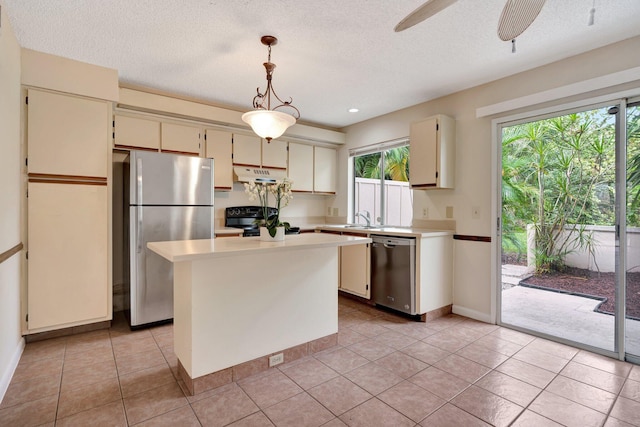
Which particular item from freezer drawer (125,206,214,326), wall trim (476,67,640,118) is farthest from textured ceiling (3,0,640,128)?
freezer drawer (125,206,214,326)

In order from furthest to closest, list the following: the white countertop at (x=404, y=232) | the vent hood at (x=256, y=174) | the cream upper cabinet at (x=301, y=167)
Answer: the cream upper cabinet at (x=301, y=167)
the vent hood at (x=256, y=174)
the white countertop at (x=404, y=232)

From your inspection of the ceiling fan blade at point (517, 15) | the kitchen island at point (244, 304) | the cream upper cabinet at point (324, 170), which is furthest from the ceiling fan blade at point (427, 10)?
the cream upper cabinet at point (324, 170)

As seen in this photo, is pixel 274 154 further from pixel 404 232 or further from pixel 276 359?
pixel 276 359

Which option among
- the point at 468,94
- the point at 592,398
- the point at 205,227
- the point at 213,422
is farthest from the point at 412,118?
the point at 213,422

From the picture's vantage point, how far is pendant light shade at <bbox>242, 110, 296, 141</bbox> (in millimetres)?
2303

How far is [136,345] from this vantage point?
2.68m

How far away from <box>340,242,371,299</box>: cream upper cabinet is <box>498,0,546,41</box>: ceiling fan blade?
97.3 inches

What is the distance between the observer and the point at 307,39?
7.82 feet

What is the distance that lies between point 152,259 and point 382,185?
294 cm

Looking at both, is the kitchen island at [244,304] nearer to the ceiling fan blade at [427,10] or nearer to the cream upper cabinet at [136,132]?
the ceiling fan blade at [427,10]

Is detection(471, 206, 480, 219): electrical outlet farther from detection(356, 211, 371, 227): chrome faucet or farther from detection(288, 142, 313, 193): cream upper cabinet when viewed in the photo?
detection(288, 142, 313, 193): cream upper cabinet

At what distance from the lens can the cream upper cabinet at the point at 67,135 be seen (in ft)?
8.63

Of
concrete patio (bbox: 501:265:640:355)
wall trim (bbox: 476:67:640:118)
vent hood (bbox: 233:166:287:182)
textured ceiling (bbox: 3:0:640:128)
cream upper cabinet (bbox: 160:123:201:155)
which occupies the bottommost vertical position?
concrete patio (bbox: 501:265:640:355)

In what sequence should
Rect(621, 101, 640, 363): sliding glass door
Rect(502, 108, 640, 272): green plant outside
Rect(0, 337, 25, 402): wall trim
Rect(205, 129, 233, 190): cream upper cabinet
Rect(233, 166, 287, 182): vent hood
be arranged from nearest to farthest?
Rect(0, 337, 25, 402): wall trim < Rect(621, 101, 640, 363): sliding glass door < Rect(502, 108, 640, 272): green plant outside < Rect(205, 129, 233, 190): cream upper cabinet < Rect(233, 166, 287, 182): vent hood
